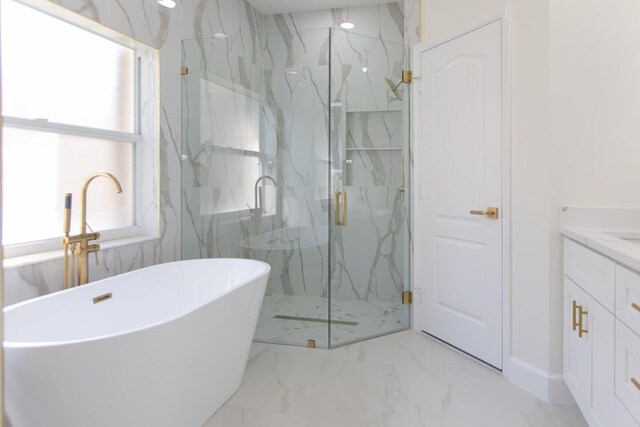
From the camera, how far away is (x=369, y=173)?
10.5ft

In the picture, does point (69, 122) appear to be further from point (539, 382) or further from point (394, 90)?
point (539, 382)

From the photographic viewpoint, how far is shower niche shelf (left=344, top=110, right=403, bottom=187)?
10.5 ft

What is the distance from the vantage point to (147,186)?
2.81 m

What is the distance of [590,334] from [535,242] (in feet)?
1.99

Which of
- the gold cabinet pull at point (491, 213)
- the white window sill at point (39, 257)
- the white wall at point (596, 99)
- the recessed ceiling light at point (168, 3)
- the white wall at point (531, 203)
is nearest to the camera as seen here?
the white window sill at point (39, 257)

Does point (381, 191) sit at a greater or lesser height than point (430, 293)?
greater

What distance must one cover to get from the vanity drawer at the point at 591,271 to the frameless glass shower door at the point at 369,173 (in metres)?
1.34

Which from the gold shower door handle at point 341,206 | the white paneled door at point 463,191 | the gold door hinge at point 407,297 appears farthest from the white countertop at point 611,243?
the gold shower door handle at point 341,206

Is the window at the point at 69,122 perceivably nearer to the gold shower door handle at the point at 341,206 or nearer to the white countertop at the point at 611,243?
the gold shower door handle at the point at 341,206

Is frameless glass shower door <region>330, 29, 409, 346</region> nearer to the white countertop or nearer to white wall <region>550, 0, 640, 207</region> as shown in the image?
white wall <region>550, 0, 640, 207</region>

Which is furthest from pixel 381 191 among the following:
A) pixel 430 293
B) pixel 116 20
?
pixel 116 20

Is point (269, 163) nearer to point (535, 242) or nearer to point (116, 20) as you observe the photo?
point (116, 20)

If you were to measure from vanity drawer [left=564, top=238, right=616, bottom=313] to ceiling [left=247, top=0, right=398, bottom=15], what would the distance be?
2.98 metres

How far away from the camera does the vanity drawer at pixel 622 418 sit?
1.26 metres
